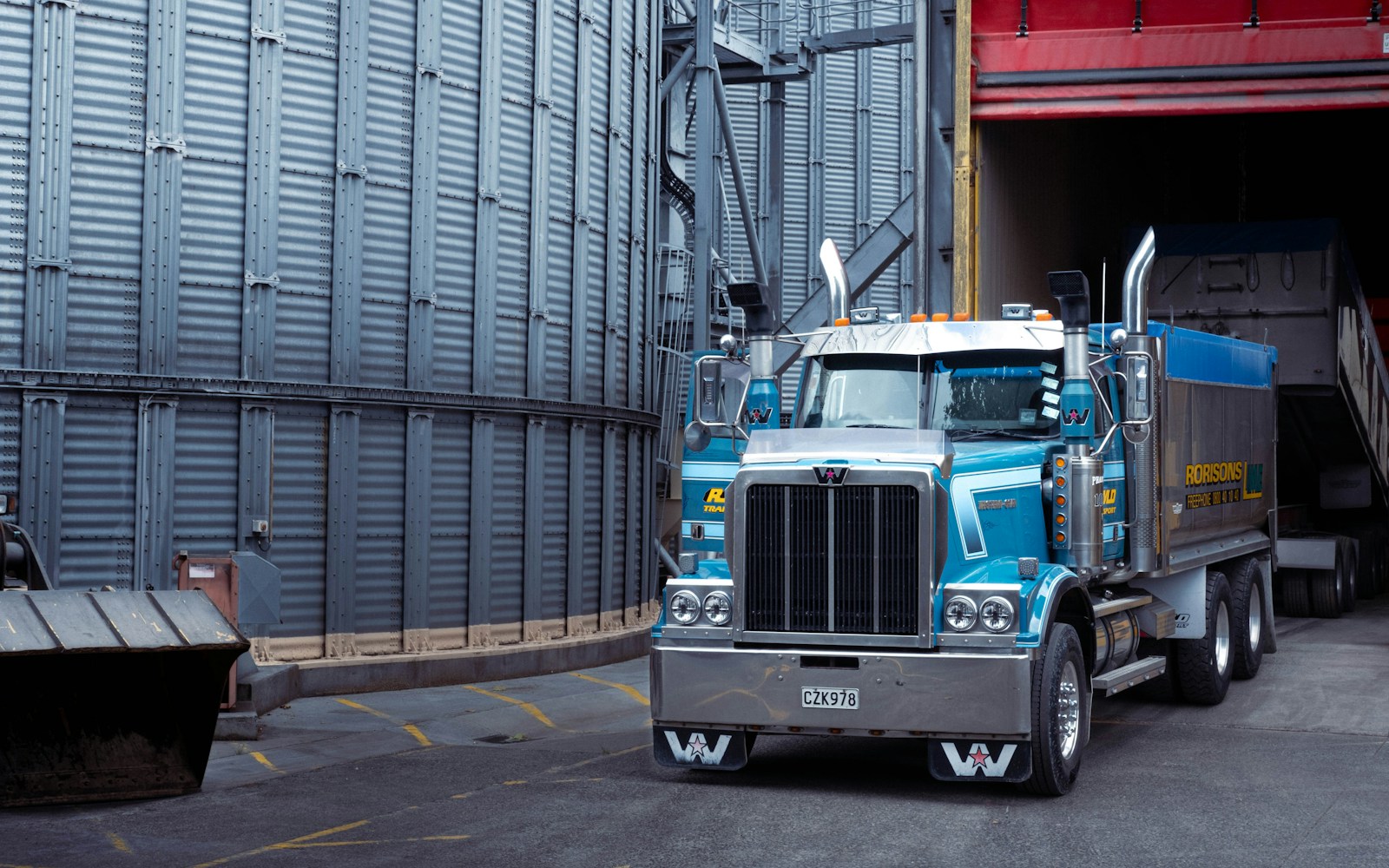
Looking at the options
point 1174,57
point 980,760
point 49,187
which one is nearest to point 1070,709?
point 980,760

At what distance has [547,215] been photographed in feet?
54.7

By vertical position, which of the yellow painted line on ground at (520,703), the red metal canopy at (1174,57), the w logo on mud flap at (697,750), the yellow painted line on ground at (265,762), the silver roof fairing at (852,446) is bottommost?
the yellow painted line on ground at (520,703)

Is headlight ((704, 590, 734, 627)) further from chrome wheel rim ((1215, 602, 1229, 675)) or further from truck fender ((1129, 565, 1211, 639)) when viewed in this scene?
chrome wheel rim ((1215, 602, 1229, 675))

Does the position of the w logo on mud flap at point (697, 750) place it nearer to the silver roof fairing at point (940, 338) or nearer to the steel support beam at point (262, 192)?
the silver roof fairing at point (940, 338)

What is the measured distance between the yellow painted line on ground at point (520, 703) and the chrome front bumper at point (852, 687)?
12.3ft

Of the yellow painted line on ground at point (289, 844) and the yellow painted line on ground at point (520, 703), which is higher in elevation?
the yellow painted line on ground at point (289, 844)

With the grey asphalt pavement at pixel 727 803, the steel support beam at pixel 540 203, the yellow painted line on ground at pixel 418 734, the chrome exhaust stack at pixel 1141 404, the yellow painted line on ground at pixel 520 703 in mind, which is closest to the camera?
the grey asphalt pavement at pixel 727 803

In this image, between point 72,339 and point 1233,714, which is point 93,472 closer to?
point 72,339

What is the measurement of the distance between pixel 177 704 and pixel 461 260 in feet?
22.9

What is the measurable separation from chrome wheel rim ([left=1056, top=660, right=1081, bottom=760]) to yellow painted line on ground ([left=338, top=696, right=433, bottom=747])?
4837 mm

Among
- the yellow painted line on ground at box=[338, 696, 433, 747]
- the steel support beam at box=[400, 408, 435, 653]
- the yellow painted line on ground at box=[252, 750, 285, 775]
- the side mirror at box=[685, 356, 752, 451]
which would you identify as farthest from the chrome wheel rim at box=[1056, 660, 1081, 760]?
the steel support beam at box=[400, 408, 435, 653]

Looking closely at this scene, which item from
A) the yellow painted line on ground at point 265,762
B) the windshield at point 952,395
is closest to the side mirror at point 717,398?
the windshield at point 952,395

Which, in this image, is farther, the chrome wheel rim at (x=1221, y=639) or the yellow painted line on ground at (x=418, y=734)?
the chrome wheel rim at (x=1221, y=639)

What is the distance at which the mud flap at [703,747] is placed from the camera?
9.75 meters
